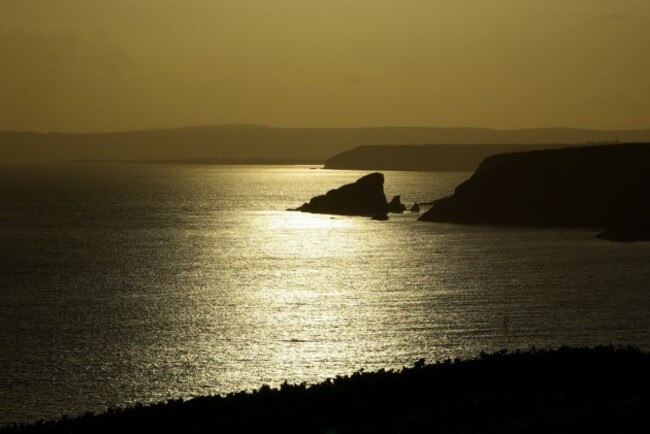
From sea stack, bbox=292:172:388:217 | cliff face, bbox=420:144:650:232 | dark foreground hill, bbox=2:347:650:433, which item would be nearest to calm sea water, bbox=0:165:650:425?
dark foreground hill, bbox=2:347:650:433

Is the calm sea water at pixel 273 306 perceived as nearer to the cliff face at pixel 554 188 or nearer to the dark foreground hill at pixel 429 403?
the dark foreground hill at pixel 429 403

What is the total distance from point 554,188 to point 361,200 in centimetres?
4443

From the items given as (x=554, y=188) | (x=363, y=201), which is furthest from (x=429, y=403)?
(x=363, y=201)

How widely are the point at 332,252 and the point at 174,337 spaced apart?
58286 millimetres

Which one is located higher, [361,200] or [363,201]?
[361,200]

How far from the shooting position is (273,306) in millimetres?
75562

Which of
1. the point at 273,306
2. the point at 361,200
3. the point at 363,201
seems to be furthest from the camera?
the point at 361,200

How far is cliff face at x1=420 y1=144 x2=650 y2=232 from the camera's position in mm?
154125

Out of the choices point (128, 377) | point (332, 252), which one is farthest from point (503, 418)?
point (332, 252)

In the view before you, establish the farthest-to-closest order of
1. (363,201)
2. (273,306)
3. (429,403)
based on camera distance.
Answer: (363,201) < (273,306) < (429,403)

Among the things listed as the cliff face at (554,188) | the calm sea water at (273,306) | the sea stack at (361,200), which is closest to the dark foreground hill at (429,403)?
the calm sea water at (273,306)

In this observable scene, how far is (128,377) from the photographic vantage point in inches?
1989

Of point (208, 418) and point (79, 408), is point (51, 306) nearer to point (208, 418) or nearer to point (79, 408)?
point (79, 408)

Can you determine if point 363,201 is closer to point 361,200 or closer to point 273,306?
point 361,200
